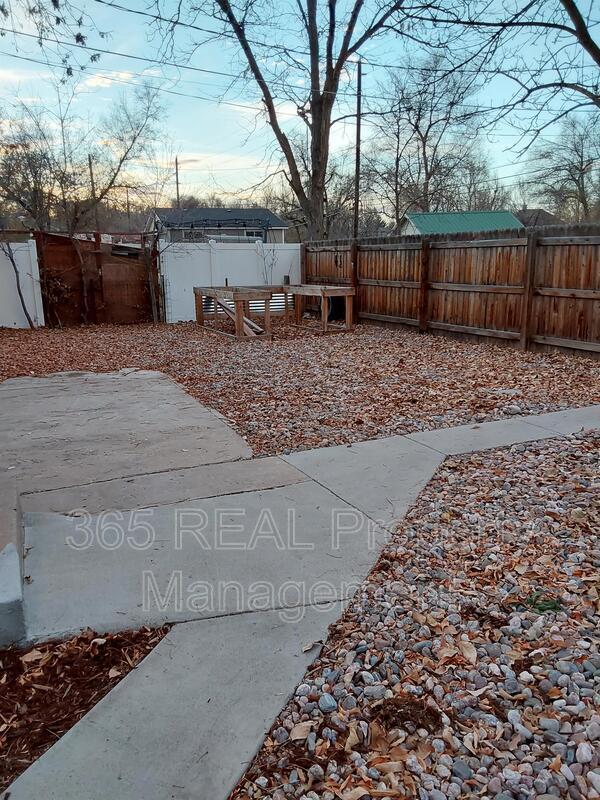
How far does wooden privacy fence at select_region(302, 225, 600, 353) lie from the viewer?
24.8ft

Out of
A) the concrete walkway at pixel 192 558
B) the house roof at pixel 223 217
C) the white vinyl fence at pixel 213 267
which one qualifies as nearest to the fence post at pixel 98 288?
the white vinyl fence at pixel 213 267

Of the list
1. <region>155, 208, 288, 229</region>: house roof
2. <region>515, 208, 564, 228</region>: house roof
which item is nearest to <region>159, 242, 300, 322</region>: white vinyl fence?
<region>155, 208, 288, 229</region>: house roof

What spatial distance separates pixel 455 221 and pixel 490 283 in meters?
13.1

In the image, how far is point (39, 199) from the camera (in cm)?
1423

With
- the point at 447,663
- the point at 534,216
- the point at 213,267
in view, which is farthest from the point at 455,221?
the point at 447,663

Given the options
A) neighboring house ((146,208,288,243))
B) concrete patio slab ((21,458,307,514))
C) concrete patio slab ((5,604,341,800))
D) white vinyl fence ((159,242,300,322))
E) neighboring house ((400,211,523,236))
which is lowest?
concrete patio slab ((5,604,341,800))

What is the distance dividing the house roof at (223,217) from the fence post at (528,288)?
2398cm

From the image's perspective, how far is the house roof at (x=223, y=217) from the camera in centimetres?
3145

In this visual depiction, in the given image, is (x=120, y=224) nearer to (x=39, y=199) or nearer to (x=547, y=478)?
(x=39, y=199)

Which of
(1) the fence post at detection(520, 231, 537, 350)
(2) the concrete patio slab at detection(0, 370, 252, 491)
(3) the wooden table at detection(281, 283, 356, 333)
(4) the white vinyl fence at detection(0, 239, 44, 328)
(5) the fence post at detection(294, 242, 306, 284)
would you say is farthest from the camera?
(5) the fence post at detection(294, 242, 306, 284)

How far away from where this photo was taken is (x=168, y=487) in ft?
12.3

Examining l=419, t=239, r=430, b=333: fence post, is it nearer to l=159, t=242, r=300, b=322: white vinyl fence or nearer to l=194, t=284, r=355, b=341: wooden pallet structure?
l=194, t=284, r=355, b=341: wooden pallet structure

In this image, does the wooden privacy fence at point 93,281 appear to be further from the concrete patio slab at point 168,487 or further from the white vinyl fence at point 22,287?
the concrete patio slab at point 168,487

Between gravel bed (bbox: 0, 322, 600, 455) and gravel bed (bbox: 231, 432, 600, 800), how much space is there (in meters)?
1.94
